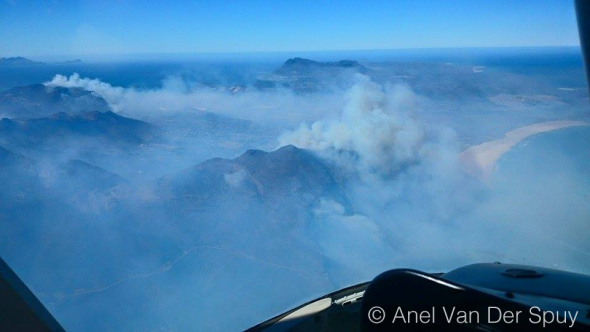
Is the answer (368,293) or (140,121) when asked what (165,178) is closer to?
(140,121)

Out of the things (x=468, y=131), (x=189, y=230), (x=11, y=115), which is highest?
(x=11, y=115)

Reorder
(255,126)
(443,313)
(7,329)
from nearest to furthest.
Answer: (443,313)
(7,329)
(255,126)

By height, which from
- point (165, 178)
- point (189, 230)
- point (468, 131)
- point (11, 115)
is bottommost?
point (189, 230)

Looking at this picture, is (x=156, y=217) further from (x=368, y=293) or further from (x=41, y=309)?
(x=368, y=293)

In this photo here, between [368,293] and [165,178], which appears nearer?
[368,293]

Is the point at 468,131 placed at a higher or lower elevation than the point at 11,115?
lower

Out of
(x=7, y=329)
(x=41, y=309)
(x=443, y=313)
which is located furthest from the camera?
(x=41, y=309)

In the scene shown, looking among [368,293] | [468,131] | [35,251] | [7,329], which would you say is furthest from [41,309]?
[468,131]

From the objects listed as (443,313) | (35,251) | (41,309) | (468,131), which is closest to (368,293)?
(443,313)

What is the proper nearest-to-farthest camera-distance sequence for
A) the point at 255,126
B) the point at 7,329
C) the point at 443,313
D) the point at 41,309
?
the point at 443,313, the point at 7,329, the point at 41,309, the point at 255,126
